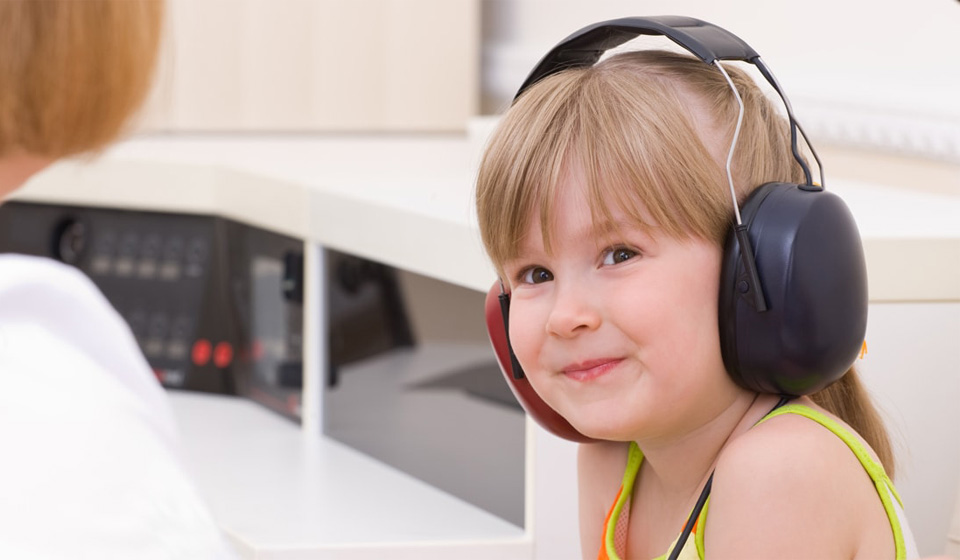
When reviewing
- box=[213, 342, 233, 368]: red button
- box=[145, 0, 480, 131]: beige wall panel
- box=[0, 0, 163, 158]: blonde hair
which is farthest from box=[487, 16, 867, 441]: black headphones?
box=[145, 0, 480, 131]: beige wall panel

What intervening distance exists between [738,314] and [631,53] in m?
0.21

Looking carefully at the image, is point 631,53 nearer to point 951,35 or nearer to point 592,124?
point 592,124

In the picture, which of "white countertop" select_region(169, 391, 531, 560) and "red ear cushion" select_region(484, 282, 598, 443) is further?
"white countertop" select_region(169, 391, 531, 560)

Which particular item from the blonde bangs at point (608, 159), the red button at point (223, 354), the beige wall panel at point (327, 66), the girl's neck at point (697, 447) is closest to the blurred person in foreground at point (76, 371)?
the blonde bangs at point (608, 159)

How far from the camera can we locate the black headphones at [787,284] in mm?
688

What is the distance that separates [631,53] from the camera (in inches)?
32.4

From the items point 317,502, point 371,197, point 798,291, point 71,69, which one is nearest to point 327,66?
point 371,197

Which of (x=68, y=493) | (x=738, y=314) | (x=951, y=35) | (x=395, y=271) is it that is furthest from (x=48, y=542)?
(x=951, y=35)

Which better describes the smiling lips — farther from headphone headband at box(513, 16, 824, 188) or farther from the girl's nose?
headphone headband at box(513, 16, 824, 188)

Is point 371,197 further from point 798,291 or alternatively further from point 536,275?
point 798,291

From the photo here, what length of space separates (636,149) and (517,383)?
21 centimetres

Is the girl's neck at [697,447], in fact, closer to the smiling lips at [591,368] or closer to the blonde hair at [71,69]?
the smiling lips at [591,368]

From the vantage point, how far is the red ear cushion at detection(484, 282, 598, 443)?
0.87 metres

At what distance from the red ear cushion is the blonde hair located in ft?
1.27
